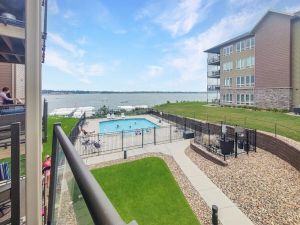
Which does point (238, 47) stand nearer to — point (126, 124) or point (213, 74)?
point (213, 74)

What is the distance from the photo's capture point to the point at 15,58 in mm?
4523

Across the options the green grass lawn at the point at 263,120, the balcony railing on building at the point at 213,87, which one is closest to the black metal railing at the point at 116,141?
the green grass lawn at the point at 263,120

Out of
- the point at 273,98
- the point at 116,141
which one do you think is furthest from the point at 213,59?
the point at 116,141

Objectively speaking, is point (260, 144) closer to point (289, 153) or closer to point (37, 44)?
point (289, 153)

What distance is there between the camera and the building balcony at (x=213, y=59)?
1722 inches

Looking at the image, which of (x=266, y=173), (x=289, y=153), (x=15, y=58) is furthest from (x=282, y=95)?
(x=15, y=58)

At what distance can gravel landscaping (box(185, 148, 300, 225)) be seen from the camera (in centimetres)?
759

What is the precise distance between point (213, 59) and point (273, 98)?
16667 millimetres

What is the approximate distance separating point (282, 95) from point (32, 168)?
106 feet

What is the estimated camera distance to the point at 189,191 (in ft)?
30.8

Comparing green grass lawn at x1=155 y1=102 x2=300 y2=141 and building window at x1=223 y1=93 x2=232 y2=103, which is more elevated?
building window at x1=223 y1=93 x2=232 y2=103

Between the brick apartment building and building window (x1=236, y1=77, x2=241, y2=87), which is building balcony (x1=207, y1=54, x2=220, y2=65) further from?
building window (x1=236, y1=77, x2=241, y2=87)

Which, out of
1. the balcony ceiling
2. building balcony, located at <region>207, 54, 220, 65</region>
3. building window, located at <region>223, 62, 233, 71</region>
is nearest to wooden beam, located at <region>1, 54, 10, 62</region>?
the balcony ceiling

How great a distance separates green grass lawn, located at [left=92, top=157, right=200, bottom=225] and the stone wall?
22698 mm
